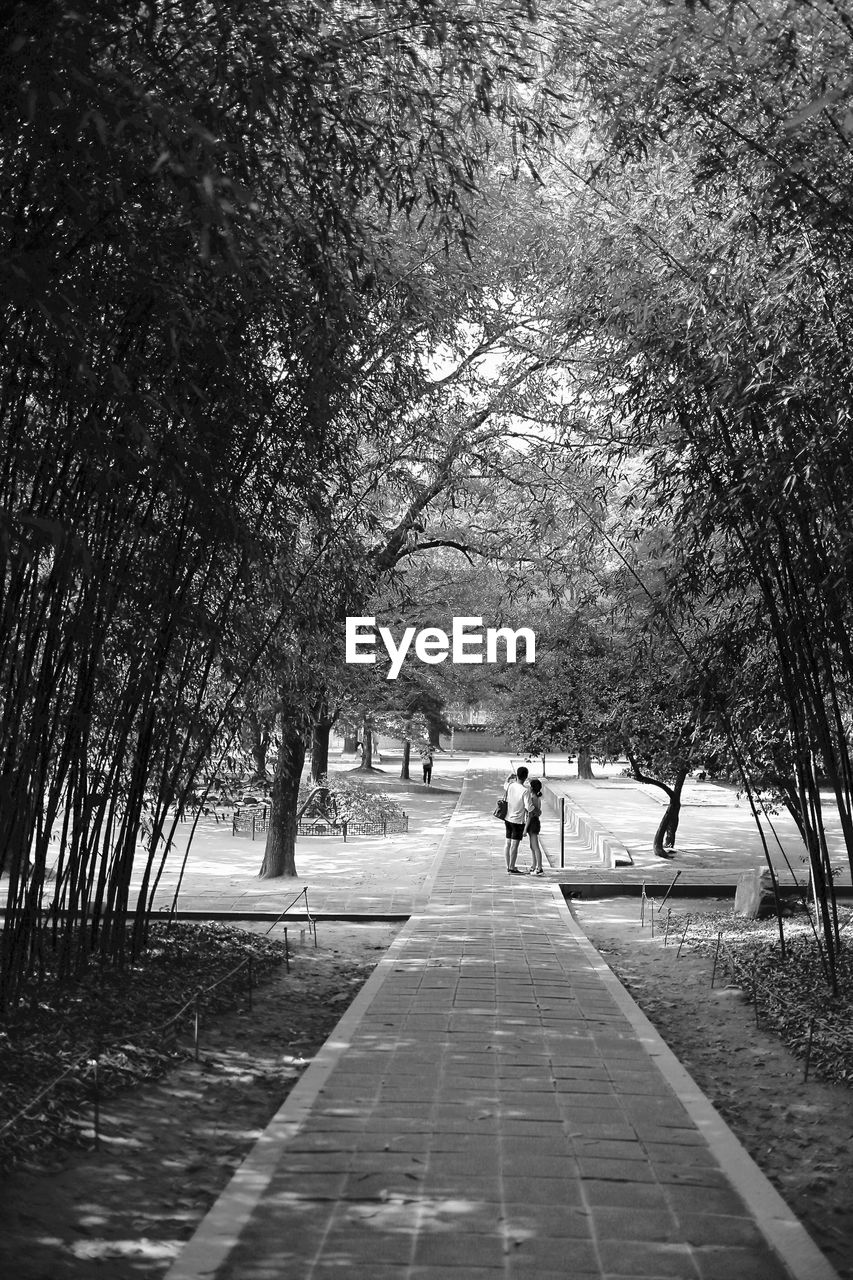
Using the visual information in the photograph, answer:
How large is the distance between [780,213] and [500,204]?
4.97 meters

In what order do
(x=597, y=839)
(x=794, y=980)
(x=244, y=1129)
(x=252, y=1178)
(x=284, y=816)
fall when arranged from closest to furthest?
1. (x=252, y=1178)
2. (x=244, y=1129)
3. (x=794, y=980)
4. (x=284, y=816)
5. (x=597, y=839)

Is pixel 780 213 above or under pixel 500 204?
under

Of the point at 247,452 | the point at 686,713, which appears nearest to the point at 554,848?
the point at 686,713

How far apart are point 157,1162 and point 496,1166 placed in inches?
43.1

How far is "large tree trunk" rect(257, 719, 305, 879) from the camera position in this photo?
1308cm

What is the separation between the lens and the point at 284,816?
43.7 feet

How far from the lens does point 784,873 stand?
43.7 feet

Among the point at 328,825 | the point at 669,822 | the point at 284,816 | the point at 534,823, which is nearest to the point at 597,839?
the point at 669,822

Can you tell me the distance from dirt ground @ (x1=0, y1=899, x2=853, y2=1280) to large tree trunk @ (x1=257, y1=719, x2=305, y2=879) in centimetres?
543

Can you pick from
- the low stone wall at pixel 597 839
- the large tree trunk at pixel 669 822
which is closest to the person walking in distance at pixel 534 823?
the low stone wall at pixel 597 839

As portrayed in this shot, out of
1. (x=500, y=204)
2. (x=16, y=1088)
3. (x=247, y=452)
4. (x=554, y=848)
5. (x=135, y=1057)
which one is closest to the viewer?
(x=16, y=1088)

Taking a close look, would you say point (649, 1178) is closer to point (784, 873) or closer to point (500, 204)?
point (500, 204)

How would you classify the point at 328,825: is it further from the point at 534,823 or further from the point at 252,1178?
the point at 252,1178

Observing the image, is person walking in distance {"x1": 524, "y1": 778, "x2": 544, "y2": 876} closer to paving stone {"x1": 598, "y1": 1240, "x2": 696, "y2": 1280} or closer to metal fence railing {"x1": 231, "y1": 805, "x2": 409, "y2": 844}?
metal fence railing {"x1": 231, "y1": 805, "x2": 409, "y2": 844}
